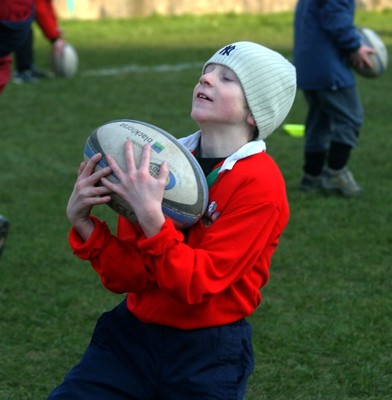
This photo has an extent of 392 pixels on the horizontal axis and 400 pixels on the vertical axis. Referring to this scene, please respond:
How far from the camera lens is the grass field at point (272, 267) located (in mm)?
4586

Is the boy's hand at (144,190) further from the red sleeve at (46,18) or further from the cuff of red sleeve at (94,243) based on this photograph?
the red sleeve at (46,18)

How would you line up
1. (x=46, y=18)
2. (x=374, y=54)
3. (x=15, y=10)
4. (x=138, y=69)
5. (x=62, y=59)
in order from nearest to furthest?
(x=15, y=10), (x=374, y=54), (x=46, y=18), (x=62, y=59), (x=138, y=69)

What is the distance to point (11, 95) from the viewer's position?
39.7ft

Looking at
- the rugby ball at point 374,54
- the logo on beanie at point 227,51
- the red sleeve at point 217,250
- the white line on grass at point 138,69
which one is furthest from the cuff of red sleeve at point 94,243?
the white line on grass at point 138,69

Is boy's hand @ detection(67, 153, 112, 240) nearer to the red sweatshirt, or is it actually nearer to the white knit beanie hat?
the red sweatshirt

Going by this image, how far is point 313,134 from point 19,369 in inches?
146

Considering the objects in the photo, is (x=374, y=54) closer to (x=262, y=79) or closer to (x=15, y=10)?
(x=15, y=10)

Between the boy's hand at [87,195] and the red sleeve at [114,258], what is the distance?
1.3 inches

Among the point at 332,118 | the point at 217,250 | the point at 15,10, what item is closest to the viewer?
the point at 217,250

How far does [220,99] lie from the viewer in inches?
127

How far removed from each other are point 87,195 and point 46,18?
9197 millimetres

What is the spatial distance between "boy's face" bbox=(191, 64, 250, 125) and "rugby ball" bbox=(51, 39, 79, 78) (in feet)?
32.2

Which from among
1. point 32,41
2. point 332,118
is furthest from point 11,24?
point 32,41

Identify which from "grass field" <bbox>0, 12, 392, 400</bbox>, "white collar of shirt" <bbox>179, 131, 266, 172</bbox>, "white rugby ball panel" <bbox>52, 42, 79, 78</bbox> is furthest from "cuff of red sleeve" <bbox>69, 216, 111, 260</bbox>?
"white rugby ball panel" <bbox>52, 42, 79, 78</bbox>
